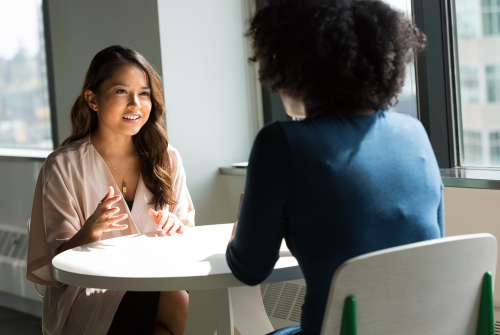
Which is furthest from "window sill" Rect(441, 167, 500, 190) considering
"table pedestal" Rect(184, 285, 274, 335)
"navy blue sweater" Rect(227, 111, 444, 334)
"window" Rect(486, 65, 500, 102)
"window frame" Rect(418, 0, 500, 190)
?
"navy blue sweater" Rect(227, 111, 444, 334)

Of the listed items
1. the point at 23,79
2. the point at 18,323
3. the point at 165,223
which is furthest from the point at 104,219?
the point at 23,79

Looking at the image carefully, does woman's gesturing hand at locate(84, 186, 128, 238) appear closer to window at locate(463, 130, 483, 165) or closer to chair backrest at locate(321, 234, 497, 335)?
chair backrest at locate(321, 234, 497, 335)

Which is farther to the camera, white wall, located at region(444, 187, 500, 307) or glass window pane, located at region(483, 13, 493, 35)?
glass window pane, located at region(483, 13, 493, 35)

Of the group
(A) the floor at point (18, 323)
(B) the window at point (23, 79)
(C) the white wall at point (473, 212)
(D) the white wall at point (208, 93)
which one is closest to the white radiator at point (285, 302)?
(D) the white wall at point (208, 93)

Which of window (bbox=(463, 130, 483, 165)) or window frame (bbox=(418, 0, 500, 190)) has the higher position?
window frame (bbox=(418, 0, 500, 190))

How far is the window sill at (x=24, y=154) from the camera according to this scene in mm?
4152

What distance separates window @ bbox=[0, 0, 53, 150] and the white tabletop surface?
2.76 metres

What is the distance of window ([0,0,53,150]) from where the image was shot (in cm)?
443

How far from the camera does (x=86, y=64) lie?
3.62m

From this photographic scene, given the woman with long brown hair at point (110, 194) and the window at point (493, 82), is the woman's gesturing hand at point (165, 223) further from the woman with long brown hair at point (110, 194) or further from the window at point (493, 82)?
the window at point (493, 82)

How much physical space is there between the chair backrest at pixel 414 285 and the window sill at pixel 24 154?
3.29 meters

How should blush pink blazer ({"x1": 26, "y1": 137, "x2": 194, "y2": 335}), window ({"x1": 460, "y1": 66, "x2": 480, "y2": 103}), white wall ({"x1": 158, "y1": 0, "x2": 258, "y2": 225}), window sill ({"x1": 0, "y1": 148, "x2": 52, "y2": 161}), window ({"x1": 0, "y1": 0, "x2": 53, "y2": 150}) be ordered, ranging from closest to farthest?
blush pink blazer ({"x1": 26, "y1": 137, "x2": 194, "y2": 335}), window ({"x1": 460, "y1": 66, "x2": 480, "y2": 103}), white wall ({"x1": 158, "y1": 0, "x2": 258, "y2": 225}), window sill ({"x1": 0, "y1": 148, "x2": 52, "y2": 161}), window ({"x1": 0, "y1": 0, "x2": 53, "y2": 150})

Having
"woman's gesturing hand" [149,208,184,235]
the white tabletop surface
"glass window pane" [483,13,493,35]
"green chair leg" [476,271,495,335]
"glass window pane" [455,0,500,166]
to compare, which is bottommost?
"green chair leg" [476,271,495,335]

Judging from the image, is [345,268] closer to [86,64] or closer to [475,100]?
[475,100]
